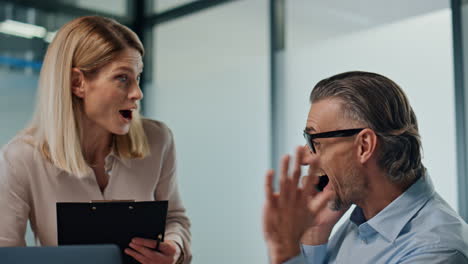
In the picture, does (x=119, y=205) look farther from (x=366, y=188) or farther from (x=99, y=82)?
(x=366, y=188)

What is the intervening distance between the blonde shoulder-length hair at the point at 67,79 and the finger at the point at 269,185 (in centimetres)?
100

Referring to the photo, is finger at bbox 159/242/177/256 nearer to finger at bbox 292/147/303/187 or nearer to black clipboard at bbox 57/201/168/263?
black clipboard at bbox 57/201/168/263

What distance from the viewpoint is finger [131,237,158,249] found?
5.52 ft

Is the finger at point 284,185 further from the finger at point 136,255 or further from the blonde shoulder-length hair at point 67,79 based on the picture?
the blonde shoulder-length hair at point 67,79

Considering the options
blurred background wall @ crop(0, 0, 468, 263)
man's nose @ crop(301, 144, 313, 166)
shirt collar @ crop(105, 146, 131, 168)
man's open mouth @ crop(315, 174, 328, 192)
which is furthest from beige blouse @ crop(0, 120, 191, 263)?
blurred background wall @ crop(0, 0, 468, 263)

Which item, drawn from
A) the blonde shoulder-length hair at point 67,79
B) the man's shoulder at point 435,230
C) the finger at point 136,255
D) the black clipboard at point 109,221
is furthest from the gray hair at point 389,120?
the blonde shoulder-length hair at point 67,79

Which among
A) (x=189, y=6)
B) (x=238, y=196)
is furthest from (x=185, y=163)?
(x=189, y=6)

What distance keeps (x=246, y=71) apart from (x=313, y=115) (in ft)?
9.51

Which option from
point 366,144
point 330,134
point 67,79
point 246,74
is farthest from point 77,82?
point 246,74

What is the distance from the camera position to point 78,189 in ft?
6.41

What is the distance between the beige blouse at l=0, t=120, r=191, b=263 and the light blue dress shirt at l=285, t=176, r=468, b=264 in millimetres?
634

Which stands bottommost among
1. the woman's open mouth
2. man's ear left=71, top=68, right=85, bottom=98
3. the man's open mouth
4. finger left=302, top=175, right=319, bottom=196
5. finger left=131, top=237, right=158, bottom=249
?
finger left=131, top=237, right=158, bottom=249

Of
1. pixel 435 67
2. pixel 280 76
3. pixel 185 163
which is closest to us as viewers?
pixel 435 67

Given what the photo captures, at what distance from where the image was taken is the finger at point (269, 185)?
107cm
